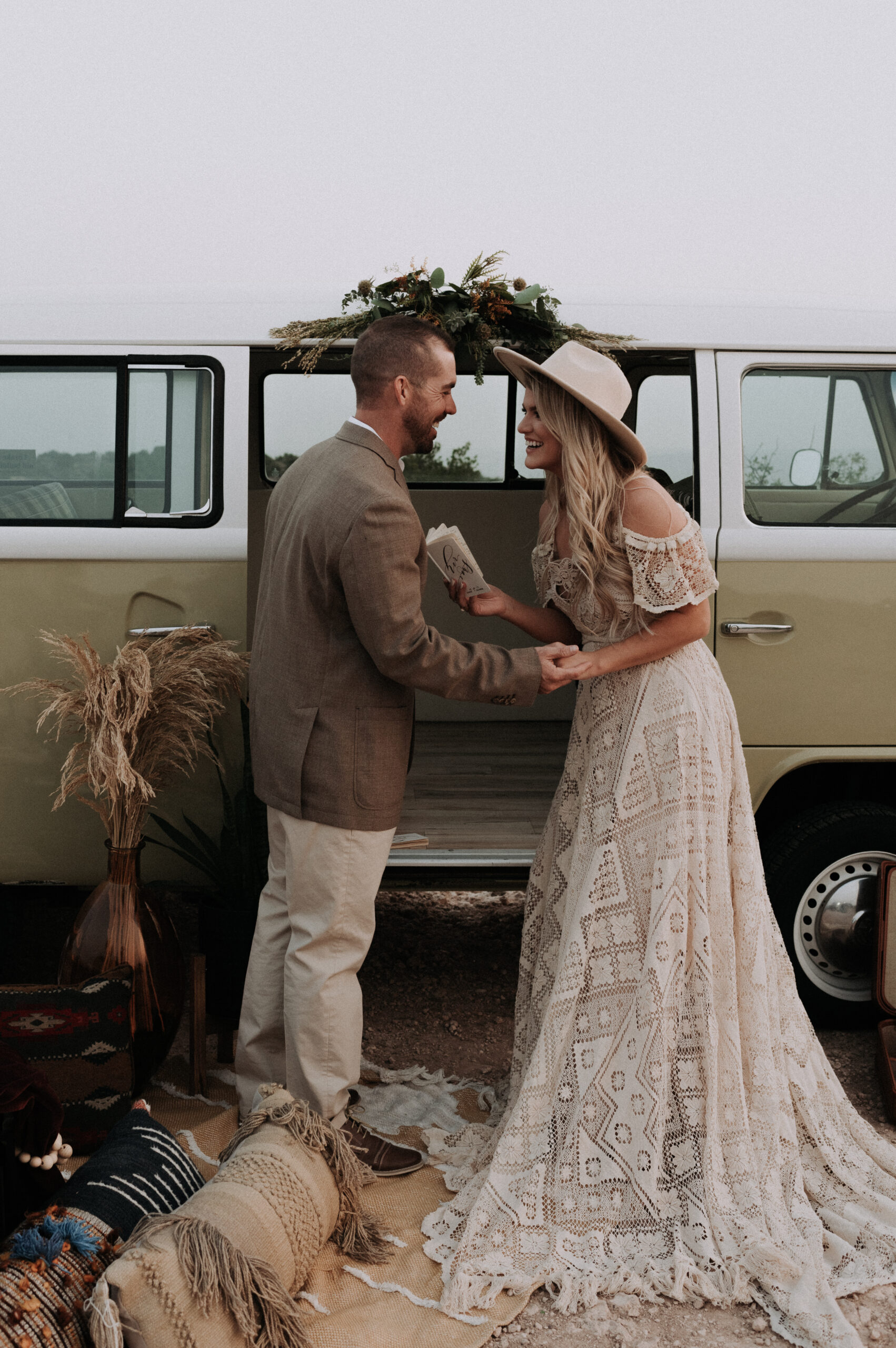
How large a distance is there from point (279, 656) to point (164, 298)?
1.49 metres

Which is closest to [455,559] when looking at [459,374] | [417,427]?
[417,427]

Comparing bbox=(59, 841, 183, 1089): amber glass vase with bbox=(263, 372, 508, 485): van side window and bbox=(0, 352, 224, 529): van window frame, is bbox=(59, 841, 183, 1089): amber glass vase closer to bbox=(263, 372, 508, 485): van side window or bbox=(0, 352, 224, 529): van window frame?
bbox=(0, 352, 224, 529): van window frame

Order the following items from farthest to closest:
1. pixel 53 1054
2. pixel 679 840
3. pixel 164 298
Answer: pixel 164 298
pixel 53 1054
pixel 679 840

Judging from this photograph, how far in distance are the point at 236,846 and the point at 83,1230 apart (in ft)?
4.66

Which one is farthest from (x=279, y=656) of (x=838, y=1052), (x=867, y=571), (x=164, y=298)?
(x=838, y=1052)

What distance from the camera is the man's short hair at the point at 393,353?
2.88m

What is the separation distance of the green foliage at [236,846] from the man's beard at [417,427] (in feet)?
3.88

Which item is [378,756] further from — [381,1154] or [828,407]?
[828,407]

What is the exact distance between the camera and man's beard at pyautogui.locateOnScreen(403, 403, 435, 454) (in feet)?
9.62

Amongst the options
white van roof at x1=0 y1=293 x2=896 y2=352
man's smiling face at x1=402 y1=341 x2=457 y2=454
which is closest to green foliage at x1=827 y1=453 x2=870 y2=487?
white van roof at x1=0 y1=293 x2=896 y2=352

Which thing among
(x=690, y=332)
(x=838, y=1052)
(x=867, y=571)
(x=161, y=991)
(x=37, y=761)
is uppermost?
(x=690, y=332)

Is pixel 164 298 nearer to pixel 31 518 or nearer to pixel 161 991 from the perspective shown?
pixel 31 518

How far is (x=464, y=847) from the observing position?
12.5 feet

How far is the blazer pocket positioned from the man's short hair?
2.67 feet
